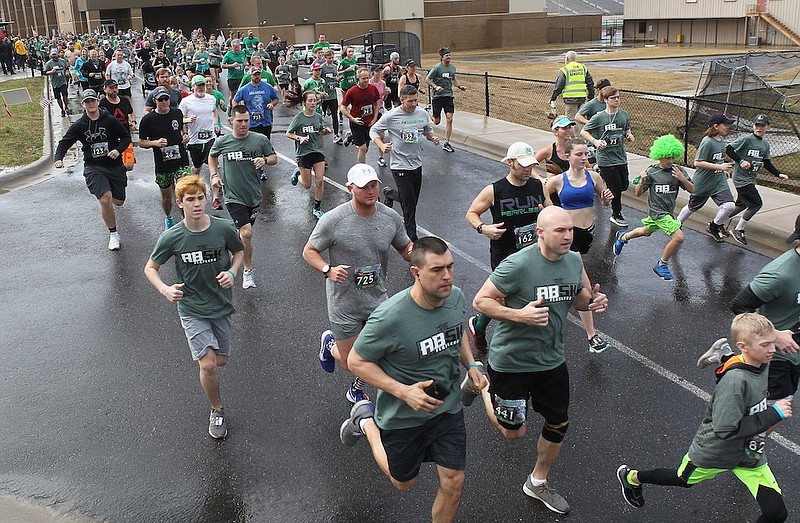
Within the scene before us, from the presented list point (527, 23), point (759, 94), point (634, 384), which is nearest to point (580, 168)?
point (634, 384)

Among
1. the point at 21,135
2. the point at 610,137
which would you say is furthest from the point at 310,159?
the point at 21,135

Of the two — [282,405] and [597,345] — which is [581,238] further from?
[282,405]

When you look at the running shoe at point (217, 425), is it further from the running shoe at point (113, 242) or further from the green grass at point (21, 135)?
the green grass at point (21, 135)

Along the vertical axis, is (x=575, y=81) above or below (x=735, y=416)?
above

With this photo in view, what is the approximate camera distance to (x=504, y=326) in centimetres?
465

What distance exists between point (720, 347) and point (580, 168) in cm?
290

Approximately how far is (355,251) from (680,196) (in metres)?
7.96

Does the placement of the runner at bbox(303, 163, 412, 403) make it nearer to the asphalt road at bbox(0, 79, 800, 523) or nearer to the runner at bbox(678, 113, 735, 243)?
the asphalt road at bbox(0, 79, 800, 523)

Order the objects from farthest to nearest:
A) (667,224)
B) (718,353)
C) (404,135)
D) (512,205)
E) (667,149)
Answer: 1. (404,135)
2. (667,224)
3. (667,149)
4. (512,205)
5. (718,353)

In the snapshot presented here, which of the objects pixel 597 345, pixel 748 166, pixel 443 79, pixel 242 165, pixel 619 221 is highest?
pixel 443 79

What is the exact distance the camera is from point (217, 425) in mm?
5672

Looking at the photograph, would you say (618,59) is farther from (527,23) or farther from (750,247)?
(750,247)

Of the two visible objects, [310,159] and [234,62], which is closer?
[310,159]

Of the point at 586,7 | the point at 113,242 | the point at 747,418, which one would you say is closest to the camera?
the point at 747,418
